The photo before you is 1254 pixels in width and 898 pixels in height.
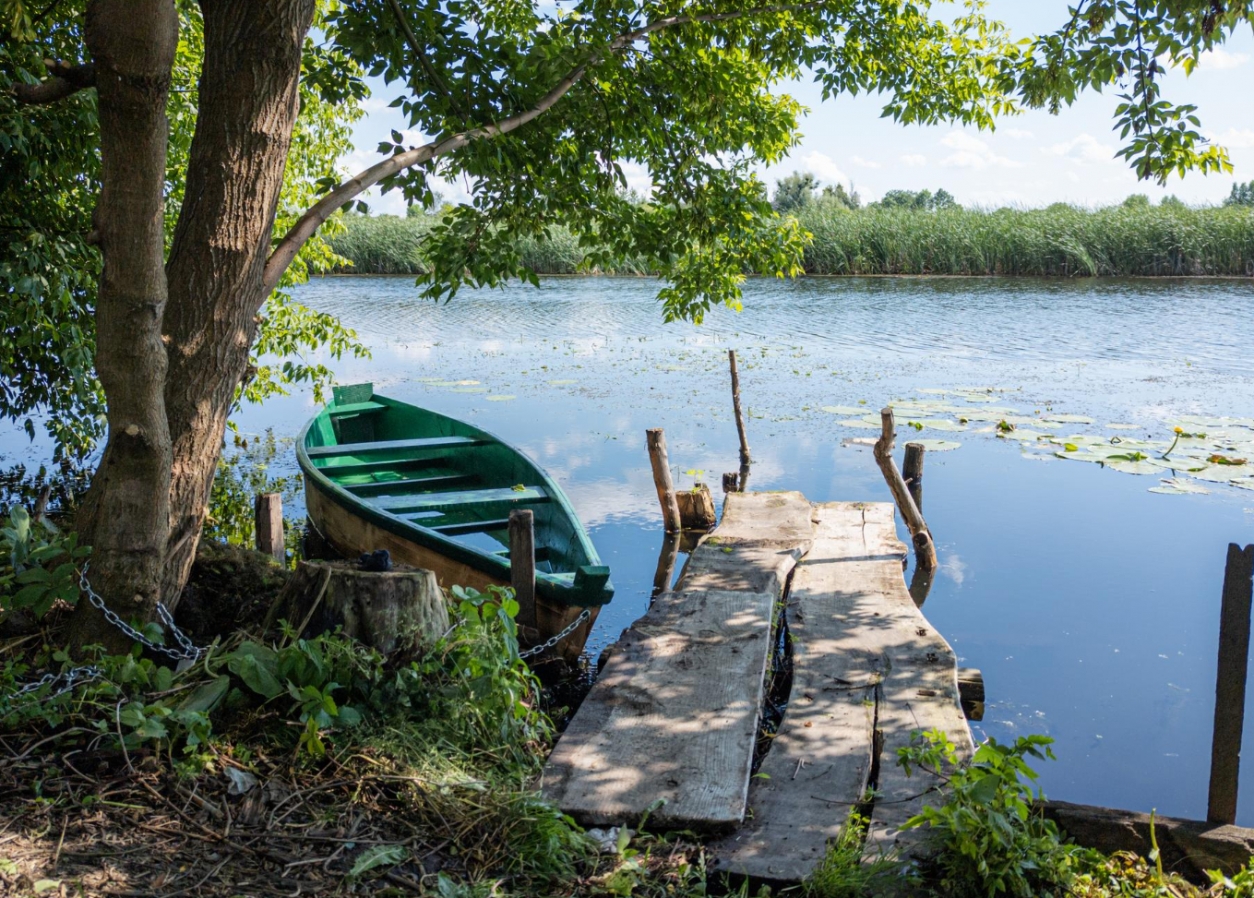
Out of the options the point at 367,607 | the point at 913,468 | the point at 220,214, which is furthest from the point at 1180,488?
the point at 220,214

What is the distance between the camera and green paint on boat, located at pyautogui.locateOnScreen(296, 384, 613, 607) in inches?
262

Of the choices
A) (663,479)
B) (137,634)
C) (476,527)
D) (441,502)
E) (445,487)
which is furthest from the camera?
(663,479)

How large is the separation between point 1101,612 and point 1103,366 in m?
11.1

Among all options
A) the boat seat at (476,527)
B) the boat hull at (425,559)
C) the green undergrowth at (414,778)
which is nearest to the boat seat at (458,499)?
the boat seat at (476,527)

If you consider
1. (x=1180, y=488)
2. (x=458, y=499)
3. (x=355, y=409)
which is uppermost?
(x=355, y=409)

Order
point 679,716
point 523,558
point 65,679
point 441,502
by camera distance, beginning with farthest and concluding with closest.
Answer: point 441,502 → point 523,558 → point 679,716 → point 65,679

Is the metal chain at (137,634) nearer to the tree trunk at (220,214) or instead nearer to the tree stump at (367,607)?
the tree trunk at (220,214)

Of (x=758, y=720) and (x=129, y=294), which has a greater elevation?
(x=129, y=294)

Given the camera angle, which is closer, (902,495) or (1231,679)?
(1231,679)

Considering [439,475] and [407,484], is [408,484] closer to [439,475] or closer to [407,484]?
[407,484]

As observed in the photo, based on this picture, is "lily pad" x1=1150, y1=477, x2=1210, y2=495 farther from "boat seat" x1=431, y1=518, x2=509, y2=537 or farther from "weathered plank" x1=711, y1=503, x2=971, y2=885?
"boat seat" x1=431, y1=518, x2=509, y2=537

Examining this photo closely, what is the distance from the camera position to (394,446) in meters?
9.59

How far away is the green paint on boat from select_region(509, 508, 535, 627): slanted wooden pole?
107 mm

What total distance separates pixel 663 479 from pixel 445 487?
214 centimetres
